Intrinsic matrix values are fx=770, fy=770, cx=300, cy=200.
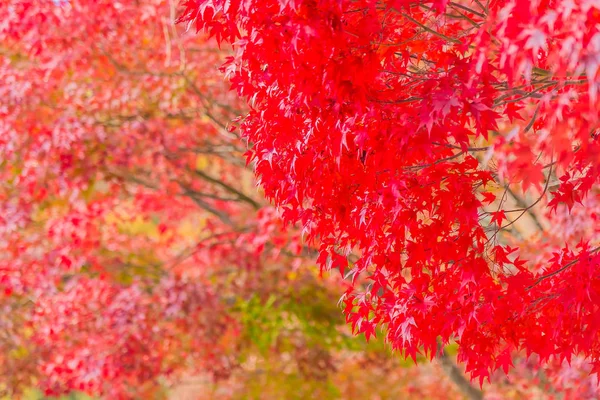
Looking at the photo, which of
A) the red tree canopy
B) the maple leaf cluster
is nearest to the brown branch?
the red tree canopy

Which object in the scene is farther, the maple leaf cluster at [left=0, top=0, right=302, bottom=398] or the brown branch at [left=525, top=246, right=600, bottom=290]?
the maple leaf cluster at [left=0, top=0, right=302, bottom=398]

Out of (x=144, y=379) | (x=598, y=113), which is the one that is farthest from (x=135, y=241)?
(x=598, y=113)

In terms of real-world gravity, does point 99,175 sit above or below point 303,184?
above

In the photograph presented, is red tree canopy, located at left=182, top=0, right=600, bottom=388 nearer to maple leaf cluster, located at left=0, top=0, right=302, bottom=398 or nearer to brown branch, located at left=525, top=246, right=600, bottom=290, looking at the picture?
brown branch, located at left=525, top=246, right=600, bottom=290

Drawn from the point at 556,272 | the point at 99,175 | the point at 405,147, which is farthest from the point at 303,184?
the point at 99,175

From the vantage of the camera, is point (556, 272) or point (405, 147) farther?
point (556, 272)

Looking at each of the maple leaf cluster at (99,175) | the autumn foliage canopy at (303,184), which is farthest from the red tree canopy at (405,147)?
the maple leaf cluster at (99,175)

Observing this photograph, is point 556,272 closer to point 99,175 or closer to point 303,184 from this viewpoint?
point 303,184

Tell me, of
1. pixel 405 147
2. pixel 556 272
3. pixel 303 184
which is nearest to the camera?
pixel 405 147

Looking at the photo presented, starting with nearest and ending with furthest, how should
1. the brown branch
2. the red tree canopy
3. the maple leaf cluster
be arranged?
1. the red tree canopy
2. the brown branch
3. the maple leaf cluster

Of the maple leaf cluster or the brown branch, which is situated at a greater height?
the maple leaf cluster

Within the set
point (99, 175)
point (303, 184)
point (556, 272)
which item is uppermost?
point (99, 175)

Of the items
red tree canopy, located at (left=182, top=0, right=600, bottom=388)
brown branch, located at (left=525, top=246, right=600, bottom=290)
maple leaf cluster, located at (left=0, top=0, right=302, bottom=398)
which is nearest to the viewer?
red tree canopy, located at (left=182, top=0, right=600, bottom=388)

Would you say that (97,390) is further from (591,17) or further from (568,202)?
(591,17)
